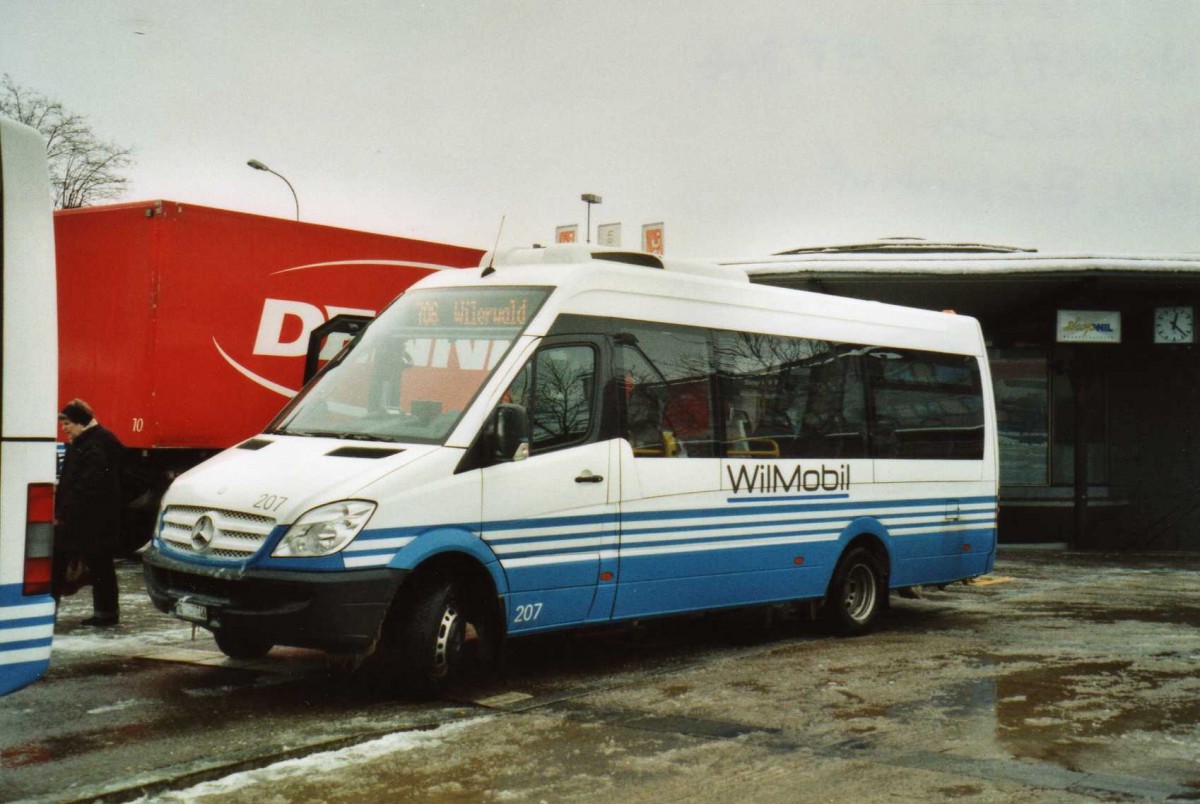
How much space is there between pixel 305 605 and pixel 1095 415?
17.4m

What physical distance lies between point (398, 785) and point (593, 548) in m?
2.86

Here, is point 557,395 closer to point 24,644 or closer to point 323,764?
point 323,764

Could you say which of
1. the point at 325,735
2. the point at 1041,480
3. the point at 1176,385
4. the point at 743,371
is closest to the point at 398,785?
the point at 325,735

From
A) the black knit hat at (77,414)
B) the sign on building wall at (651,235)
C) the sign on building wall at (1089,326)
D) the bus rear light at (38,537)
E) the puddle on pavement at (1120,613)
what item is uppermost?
the sign on building wall at (651,235)

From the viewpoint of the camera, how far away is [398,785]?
18.6ft

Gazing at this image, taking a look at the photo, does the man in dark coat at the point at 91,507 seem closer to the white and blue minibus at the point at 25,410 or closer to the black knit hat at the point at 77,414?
the black knit hat at the point at 77,414

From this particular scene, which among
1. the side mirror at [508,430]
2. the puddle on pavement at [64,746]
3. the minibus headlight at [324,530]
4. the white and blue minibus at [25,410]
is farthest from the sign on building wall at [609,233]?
the white and blue minibus at [25,410]

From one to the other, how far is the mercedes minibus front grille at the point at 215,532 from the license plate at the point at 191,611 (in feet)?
0.90

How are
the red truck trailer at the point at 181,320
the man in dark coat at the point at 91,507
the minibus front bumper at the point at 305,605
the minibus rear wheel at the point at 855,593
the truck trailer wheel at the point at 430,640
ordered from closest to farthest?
the minibus front bumper at the point at 305,605 → the truck trailer wheel at the point at 430,640 → the man in dark coat at the point at 91,507 → the minibus rear wheel at the point at 855,593 → the red truck trailer at the point at 181,320

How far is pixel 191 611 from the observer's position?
7.27m

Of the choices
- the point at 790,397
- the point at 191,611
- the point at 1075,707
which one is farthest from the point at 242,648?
the point at 1075,707

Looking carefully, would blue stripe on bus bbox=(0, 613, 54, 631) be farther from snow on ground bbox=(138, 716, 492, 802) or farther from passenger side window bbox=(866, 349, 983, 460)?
passenger side window bbox=(866, 349, 983, 460)

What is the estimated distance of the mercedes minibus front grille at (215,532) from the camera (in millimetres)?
7117

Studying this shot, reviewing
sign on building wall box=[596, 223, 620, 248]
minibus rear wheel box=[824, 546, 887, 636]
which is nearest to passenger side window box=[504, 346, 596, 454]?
minibus rear wheel box=[824, 546, 887, 636]
